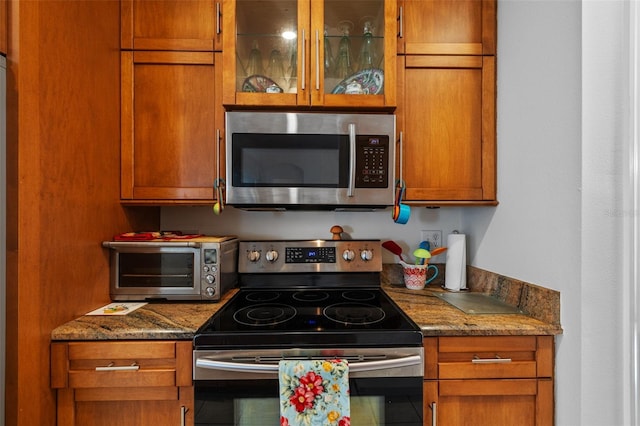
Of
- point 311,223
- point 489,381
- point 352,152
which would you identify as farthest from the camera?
point 311,223

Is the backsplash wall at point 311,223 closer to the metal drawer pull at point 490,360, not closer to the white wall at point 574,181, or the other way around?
the white wall at point 574,181

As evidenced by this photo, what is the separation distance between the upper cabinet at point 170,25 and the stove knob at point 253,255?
35.9 inches

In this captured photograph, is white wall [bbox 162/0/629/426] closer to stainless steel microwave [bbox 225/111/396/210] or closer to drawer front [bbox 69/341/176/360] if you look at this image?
stainless steel microwave [bbox 225/111/396/210]

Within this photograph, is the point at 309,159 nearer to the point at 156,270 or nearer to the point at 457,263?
the point at 156,270

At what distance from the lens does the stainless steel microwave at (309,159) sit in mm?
1414

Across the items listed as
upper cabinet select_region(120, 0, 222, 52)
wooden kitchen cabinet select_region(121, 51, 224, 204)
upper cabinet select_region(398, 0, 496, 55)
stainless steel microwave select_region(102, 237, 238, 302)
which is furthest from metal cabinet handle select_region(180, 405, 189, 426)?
upper cabinet select_region(398, 0, 496, 55)

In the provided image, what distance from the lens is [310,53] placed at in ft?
4.68

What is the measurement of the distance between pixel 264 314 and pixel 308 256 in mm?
445

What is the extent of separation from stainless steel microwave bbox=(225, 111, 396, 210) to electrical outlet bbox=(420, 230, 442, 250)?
504 mm

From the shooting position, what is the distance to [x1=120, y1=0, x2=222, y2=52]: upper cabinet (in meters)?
1.46

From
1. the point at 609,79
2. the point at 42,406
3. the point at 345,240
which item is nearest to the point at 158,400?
the point at 42,406

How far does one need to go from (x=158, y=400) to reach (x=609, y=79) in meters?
1.70

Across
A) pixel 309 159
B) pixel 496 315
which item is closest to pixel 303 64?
pixel 309 159

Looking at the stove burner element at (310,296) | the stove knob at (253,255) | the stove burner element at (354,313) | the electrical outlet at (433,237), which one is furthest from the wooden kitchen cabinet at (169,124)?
the electrical outlet at (433,237)
